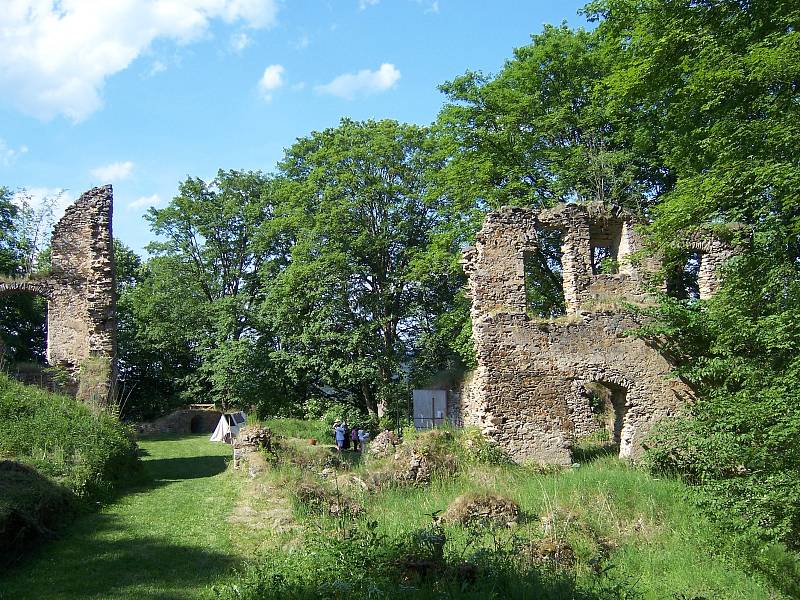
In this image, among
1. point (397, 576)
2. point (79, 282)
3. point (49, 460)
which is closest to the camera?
point (397, 576)

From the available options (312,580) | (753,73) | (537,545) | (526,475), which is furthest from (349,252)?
(312,580)

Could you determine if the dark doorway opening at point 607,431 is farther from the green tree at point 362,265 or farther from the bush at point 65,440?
the bush at point 65,440

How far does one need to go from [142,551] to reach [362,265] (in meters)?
18.8

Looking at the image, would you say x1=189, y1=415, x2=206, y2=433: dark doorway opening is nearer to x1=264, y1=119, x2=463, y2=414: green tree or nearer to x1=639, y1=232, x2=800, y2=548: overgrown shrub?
x1=264, y1=119, x2=463, y2=414: green tree

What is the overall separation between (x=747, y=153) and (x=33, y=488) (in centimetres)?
1397

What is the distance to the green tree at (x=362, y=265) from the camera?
25500 millimetres

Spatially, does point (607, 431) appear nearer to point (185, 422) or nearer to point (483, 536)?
point (483, 536)

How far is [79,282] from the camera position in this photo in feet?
59.0

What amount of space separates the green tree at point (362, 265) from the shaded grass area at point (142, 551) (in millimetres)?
13025

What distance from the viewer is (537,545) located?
879 cm

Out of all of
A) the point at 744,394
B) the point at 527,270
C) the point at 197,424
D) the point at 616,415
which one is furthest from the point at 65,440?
the point at 197,424

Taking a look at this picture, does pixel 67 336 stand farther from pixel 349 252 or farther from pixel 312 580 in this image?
pixel 312 580

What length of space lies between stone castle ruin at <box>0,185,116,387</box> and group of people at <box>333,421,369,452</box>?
770cm

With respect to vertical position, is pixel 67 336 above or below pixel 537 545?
above
